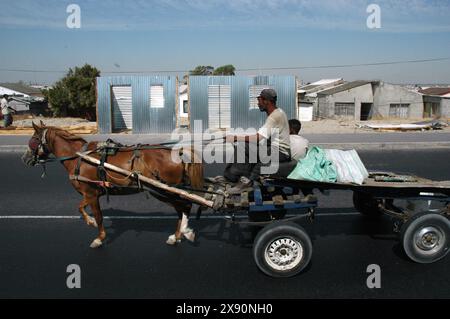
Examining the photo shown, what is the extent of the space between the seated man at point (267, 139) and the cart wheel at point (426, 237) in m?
1.68

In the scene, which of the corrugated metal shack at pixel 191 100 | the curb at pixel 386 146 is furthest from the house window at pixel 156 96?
the curb at pixel 386 146

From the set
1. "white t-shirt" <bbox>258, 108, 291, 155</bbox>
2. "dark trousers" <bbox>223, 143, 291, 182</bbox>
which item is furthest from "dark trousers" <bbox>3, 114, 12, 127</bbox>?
"white t-shirt" <bbox>258, 108, 291, 155</bbox>

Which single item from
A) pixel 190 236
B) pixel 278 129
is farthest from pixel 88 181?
pixel 278 129

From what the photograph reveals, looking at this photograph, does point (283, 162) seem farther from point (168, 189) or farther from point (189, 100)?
point (189, 100)

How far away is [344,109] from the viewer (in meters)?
37.6

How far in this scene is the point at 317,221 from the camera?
6.63 meters

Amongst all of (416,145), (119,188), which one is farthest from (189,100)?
(119,188)

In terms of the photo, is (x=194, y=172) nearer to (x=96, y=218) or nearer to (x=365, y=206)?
(x=96, y=218)

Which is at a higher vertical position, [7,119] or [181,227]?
[7,119]

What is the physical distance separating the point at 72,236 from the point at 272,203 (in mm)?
3181

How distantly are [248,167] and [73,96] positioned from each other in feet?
114

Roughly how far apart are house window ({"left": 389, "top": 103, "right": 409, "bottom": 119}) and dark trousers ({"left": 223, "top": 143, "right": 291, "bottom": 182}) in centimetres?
3719

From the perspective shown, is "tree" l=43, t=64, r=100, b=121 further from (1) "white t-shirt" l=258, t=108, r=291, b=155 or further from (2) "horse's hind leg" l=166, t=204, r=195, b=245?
(1) "white t-shirt" l=258, t=108, r=291, b=155

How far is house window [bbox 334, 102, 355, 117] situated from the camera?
3753 centimetres
